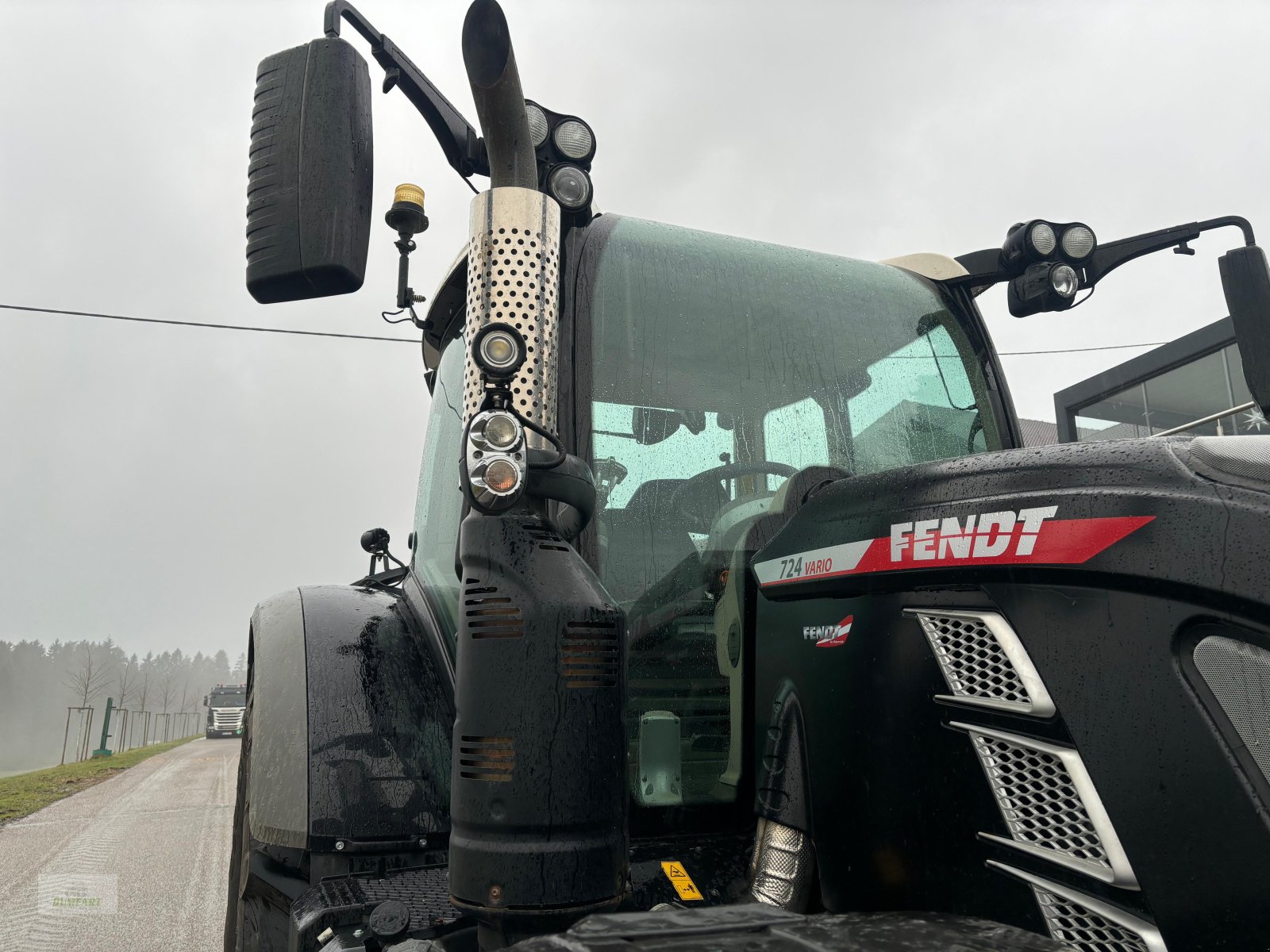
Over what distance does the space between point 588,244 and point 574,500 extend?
0.79 m

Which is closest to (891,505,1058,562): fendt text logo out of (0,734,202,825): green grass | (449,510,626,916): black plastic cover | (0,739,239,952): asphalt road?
(449,510,626,916): black plastic cover

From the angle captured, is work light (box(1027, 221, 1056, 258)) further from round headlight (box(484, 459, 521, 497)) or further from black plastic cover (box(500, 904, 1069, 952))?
black plastic cover (box(500, 904, 1069, 952))

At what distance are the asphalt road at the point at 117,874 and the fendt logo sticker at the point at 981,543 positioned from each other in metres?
4.89

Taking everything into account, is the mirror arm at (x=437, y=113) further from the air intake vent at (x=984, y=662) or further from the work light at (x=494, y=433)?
the air intake vent at (x=984, y=662)

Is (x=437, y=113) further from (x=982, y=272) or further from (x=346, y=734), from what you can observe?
(x=982, y=272)

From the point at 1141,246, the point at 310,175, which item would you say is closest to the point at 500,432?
the point at 310,175

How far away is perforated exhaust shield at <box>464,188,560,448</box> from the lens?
179 cm

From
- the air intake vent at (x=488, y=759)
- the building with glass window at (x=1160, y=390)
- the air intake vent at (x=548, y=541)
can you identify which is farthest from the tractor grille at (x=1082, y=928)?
the building with glass window at (x=1160, y=390)

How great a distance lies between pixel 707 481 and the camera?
2.09m

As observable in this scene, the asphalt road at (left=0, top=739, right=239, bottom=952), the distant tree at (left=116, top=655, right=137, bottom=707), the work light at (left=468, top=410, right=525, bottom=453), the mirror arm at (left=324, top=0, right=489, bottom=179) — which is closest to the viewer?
the work light at (left=468, top=410, right=525, bottom=453)

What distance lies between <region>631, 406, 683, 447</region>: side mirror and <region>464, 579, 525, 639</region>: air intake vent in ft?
2.04

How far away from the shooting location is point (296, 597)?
2697 mm

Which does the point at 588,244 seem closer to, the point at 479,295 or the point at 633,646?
the point at 479,295

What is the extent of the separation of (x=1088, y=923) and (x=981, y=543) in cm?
49
